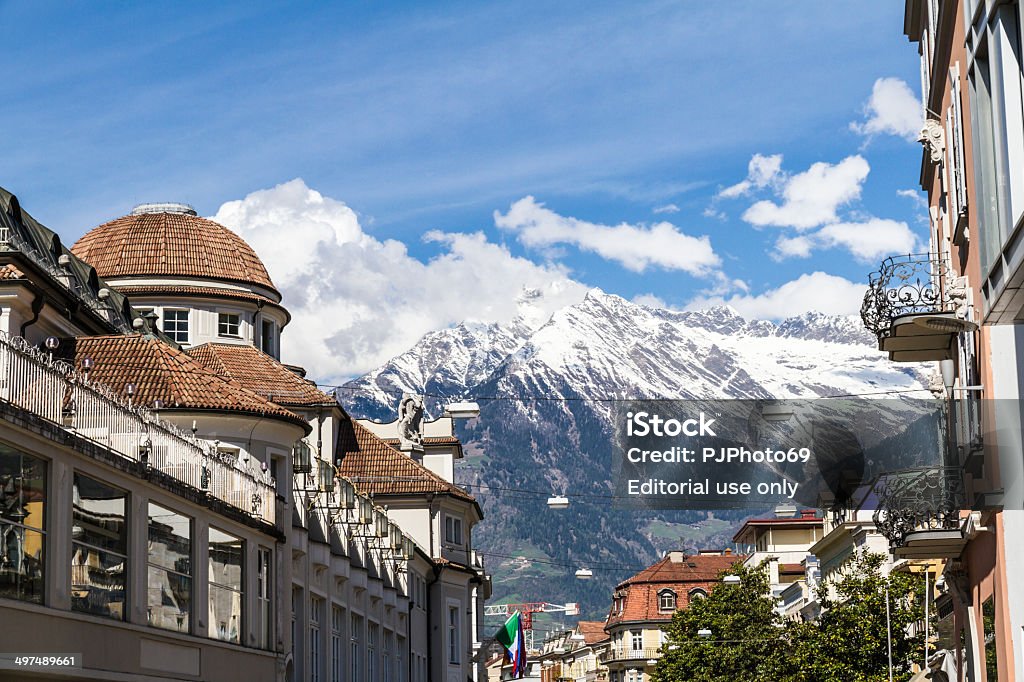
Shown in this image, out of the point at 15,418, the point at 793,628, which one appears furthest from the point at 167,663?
the point at 793,628

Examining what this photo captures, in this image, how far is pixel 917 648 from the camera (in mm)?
64875

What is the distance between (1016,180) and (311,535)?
3013 centimetres

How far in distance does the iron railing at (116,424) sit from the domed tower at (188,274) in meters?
25.7

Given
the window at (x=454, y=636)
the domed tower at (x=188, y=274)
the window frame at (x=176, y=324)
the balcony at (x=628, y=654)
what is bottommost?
the window at (x=454, y=636)

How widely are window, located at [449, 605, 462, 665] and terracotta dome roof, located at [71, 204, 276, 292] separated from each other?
57.8ft

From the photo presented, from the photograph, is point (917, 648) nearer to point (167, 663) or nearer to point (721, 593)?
point (721, 593)

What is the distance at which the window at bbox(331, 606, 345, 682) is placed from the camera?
1825 inches

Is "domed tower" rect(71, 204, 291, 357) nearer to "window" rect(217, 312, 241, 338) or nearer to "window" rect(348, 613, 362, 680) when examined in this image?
"window" rect(217, 312, 241, 338)

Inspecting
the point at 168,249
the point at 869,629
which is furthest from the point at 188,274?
the point at 869,629

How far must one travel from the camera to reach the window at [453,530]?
71.6m

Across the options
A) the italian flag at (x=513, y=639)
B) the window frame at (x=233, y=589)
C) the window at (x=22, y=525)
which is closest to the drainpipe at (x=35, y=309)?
the window frame at (x=233, y=589)

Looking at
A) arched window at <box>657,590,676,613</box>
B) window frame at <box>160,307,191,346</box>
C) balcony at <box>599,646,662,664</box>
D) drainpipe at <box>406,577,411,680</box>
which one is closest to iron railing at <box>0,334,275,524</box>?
window frame at <box>160,307,191,346</box>

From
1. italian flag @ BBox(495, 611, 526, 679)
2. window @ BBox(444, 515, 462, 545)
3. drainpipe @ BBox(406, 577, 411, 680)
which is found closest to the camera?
drainpipe @ BBox(406, 577, 411, 680)

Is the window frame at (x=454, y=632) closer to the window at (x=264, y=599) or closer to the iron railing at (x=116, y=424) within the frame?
the window at (x=264, y=599)
